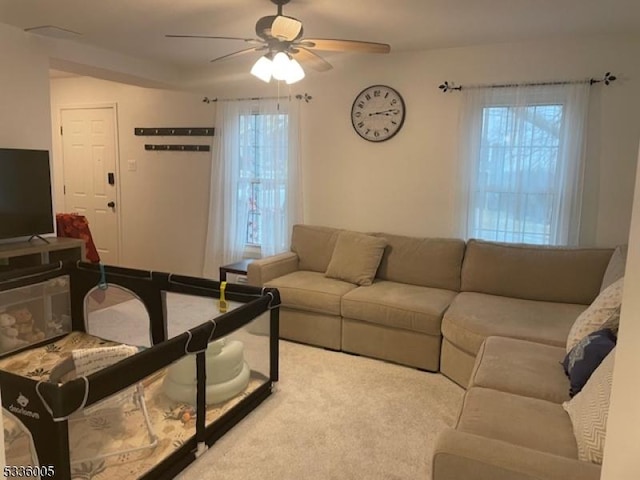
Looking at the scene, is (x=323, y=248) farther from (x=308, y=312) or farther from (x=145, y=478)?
(x=145, y=478)

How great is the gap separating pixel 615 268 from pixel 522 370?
3.89 ft

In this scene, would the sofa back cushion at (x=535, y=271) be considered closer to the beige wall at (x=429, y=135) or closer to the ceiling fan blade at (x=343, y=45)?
the beige wall at (x=429, y=135)

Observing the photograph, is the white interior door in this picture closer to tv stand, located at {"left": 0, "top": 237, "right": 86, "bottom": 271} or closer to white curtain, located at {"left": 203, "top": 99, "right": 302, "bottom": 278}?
white curtain, located at {"left": 203, "top": 99, "right": 302, "bottom": 278}

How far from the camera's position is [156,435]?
2.28 metres

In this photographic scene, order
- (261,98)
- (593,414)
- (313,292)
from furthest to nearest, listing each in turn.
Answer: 1. (261,98)
2. (313,292)
3. (593,414)

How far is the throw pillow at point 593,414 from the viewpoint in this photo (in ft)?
4.67

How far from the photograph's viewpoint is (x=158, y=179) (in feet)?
17.7

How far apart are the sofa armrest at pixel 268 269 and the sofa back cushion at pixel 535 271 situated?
146 centimetres

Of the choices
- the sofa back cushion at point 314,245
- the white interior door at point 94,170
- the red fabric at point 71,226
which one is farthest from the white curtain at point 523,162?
the white interior door at point 94,170

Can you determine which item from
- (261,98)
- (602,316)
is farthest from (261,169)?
(602,316)

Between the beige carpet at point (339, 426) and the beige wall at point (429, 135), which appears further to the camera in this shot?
the beige wall at point (429, 135)

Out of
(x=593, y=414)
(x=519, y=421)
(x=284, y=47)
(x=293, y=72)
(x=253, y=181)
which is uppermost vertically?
(x=284, y=47)

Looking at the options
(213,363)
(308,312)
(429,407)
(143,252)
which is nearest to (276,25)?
(213,363)

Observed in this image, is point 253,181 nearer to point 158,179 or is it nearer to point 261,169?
point 261,169
